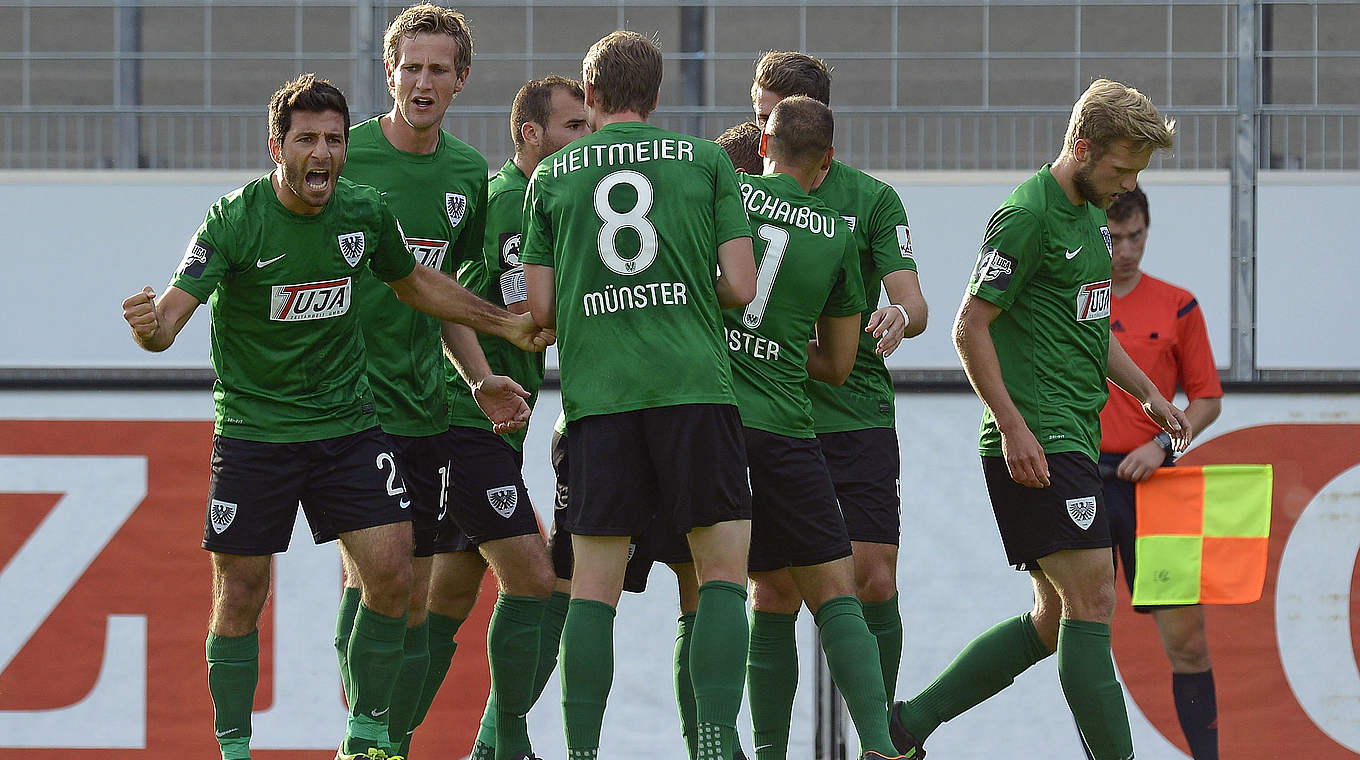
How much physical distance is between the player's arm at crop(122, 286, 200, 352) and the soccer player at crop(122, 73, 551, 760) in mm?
105

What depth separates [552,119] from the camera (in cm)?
516

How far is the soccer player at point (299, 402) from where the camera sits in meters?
4.18

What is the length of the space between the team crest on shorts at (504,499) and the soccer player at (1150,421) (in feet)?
7.54

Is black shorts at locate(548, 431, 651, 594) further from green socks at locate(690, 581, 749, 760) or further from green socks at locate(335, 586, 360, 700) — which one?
green socks at locate(690, 581, 749, 760)

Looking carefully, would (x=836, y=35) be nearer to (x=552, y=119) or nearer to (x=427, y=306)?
(x=552, y=119)

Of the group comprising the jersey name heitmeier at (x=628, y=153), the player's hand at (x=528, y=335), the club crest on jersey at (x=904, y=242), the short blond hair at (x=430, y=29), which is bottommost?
the player's hand at (x=528, y=335)

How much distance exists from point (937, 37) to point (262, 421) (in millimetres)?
4044

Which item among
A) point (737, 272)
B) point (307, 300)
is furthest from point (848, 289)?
point (307, 300)

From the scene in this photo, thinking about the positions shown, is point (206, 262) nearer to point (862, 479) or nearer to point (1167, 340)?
point (862, 479)

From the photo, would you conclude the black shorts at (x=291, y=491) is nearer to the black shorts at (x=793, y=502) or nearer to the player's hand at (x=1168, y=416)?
the black shorts at (x=793, y=502)

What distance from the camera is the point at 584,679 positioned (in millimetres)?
3771

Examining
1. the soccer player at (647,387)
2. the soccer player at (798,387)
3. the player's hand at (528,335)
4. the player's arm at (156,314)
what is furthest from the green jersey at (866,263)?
the player's arm at (156,314)

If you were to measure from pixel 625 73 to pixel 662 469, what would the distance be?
39.8 inches

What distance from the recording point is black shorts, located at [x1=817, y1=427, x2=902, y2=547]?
4.86 m
